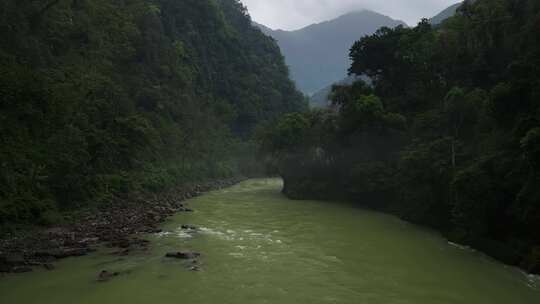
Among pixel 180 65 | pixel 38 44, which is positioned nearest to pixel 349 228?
pixel 38 44

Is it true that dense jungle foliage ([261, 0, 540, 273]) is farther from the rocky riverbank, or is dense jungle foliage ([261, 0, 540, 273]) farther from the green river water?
the rocky riverbank

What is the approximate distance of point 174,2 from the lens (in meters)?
66.9

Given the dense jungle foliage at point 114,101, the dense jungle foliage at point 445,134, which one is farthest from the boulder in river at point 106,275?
the dense jungle foliage at point 445,134

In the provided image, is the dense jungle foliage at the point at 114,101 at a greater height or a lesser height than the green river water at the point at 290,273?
greater

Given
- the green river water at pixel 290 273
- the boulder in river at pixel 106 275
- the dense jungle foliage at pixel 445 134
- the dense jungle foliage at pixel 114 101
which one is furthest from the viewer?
the dense jungle foliage at pixel 114 101

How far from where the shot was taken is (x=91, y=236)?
19.8 m

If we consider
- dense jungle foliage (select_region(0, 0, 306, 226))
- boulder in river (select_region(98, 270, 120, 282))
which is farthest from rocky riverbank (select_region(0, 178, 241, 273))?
boulder in river (select_region(98, 270, 120, 282))

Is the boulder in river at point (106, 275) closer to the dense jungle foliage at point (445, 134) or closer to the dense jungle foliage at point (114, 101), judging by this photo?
the dense jungle foliage at point (114, 101)

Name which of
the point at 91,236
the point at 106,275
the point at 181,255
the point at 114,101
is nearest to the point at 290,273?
the point at 181,255

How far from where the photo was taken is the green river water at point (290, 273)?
12781 millimetres

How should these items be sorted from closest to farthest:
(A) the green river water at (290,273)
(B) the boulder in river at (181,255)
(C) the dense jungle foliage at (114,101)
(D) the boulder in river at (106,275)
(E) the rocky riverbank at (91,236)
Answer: (A) the green river water at (290,273) < (D) the boulder in river at (106,275) < (E) the rocky riverbank at (91,236) < (B) the boulder in river at (181,255) < (C) the dense jungle foliage at (114,101)

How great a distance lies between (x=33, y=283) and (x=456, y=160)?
1876cm

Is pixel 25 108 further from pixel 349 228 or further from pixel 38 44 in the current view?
pixel 349 228

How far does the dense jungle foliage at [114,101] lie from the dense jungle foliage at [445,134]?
1253cm
